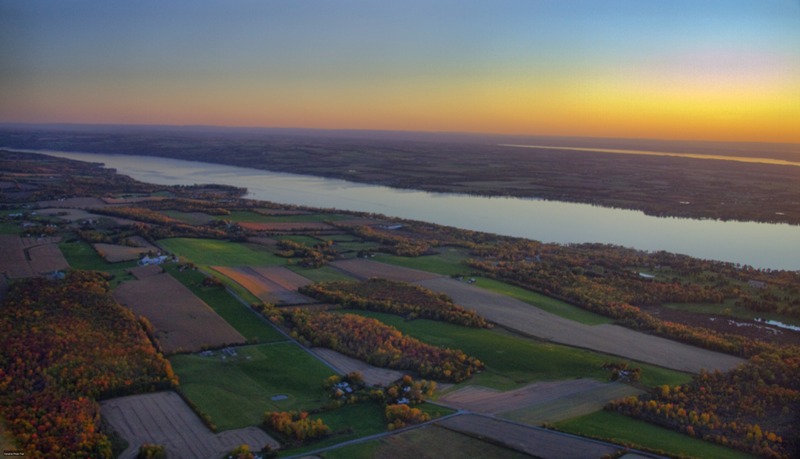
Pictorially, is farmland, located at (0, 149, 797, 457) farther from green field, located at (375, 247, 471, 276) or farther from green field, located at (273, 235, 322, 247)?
green field, located at (375, 247, 471, 276)

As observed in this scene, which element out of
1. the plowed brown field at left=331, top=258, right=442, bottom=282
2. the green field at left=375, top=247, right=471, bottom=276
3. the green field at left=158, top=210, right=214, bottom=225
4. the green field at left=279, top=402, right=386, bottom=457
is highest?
the green field at left=158, top=210, right=214, bottom=225

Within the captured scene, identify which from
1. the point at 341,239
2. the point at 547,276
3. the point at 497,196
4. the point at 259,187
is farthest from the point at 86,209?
the point at 497,196

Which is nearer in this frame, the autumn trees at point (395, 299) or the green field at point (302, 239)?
the autumn trees at point (395, 299)

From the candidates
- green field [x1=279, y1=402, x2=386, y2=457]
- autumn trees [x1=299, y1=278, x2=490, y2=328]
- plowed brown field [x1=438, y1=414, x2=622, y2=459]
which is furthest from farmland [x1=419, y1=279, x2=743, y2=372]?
green field [x1=279, y1=402, x2=386, y2=457]

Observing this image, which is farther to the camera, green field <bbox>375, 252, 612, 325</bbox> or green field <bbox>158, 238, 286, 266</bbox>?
green field <bbox>158, 238, 286, 266</bbox>

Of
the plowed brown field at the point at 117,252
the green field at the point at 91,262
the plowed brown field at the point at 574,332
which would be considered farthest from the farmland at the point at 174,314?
the plowed brown field at the point at 574,332

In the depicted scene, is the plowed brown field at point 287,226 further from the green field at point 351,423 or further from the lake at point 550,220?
the green field at point 351,423

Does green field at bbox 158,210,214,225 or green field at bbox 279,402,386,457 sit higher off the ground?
green field at bbox 158,210,214,225

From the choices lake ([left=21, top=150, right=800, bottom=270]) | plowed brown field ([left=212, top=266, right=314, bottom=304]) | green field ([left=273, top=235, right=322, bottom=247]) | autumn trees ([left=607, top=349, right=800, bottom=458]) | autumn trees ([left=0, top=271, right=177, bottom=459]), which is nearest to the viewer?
autumn trees ([left=0, top=271, right=177, bottom=459])
